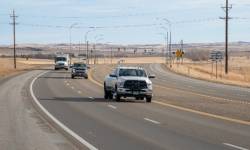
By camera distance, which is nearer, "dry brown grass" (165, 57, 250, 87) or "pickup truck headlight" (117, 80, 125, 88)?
"pickup truck headlight" (117, 80, 125, 88)

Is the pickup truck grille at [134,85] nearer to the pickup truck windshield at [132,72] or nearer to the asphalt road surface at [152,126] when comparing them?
the pickup truck windshield at [132,72]

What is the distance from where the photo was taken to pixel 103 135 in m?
19.0

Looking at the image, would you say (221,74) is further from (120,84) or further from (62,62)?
(120,84)

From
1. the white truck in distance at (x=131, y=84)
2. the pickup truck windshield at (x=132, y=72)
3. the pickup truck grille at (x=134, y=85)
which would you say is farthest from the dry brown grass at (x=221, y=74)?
the pickup truck grille at (x=134, y=85)

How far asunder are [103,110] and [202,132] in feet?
31.7

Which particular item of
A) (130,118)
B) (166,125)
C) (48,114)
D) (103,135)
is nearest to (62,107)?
(48,114)

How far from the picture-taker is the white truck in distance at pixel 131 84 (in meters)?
34.6

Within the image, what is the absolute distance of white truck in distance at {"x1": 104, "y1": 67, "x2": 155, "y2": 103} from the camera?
34.6 meters

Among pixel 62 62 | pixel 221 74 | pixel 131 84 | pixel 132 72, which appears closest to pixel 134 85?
pixel 131 84

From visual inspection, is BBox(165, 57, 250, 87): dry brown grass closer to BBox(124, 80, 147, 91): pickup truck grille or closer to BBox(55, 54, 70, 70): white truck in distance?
BBox(55, 54, 70, 70): white truck in distance

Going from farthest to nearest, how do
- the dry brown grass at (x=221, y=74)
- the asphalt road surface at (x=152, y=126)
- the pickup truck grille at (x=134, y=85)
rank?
1. the dry brown grass at (x=221, y=74)
2. the pickup truck grille at (x=134, y=85)
3. the asphalt road surface at (x=152, y=126)

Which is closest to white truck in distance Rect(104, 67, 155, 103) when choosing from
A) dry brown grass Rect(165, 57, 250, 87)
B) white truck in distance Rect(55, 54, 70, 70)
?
dry brown grass Rect(165, 57, 250, 87)

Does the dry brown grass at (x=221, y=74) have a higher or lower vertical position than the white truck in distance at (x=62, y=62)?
lower

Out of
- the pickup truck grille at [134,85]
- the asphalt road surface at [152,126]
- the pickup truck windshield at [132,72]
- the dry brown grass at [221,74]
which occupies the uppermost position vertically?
the pickup truck windshield at [132,72]
